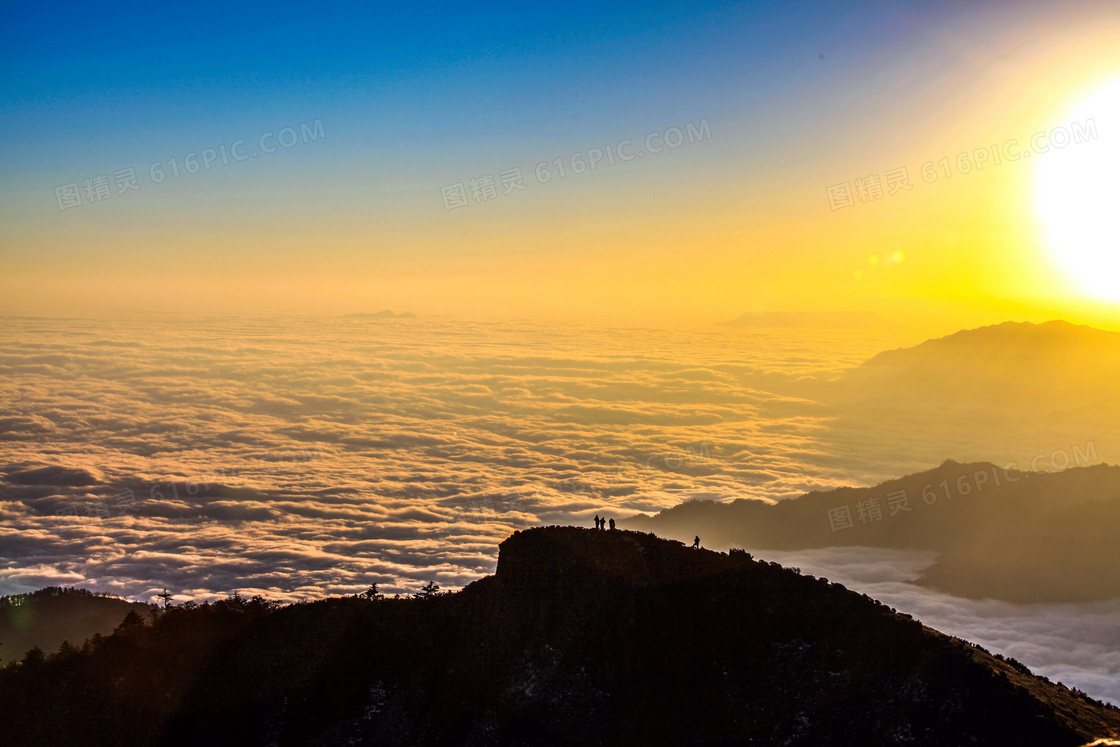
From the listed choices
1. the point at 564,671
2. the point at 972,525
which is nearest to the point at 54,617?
the point at 564,671

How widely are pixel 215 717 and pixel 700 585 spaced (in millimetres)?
28483

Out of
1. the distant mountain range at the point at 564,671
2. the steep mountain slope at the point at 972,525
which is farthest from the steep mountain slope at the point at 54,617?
the steep mountain slope at the point at 972,525

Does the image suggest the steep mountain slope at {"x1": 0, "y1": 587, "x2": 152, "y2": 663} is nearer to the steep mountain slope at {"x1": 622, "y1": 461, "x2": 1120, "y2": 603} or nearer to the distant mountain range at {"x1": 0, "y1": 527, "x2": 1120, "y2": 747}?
the distant mountain range at {"x1": 0, "y1": 527, "x2": 1120, "y2": 747}

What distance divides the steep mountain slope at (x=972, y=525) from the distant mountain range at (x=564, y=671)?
78447 millimetres

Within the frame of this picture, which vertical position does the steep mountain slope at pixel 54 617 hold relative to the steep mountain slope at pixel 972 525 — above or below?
below

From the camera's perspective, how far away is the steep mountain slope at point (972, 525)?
93.4 m

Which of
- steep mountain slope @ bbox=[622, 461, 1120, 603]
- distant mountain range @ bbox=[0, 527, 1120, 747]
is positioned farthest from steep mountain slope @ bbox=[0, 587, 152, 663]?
steep mountain slope @ bbox=[622, 461, 1120, 603]

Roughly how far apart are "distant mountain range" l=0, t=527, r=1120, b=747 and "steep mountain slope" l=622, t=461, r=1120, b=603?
257ft

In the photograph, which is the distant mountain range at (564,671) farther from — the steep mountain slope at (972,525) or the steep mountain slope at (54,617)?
the steep mountain slope at (54,617)

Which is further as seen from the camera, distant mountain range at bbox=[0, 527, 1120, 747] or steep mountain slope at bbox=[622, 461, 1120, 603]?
steep mountain slope at bbox=[622, 461, 1120, 603]

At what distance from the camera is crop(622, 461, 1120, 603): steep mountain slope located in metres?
93.4

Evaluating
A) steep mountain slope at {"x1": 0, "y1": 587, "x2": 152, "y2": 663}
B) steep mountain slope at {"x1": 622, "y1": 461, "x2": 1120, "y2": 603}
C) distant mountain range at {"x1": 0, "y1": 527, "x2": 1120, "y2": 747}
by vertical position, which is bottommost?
steep mountain slope at {"x1": 0, "y1": 587, "x2": 152, "y2": 663}

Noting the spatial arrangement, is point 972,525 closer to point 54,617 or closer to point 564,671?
point 564,671

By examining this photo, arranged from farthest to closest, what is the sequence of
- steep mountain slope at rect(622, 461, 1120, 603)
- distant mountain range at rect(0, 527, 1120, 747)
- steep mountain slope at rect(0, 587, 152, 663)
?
1. steep mountain slope at rect(0, 587, 152, 663)
2. steep mountain slope at rect(622, 461, 1120, 603)
3. distant mountain range at rect(0, 527, 1120, 747)
